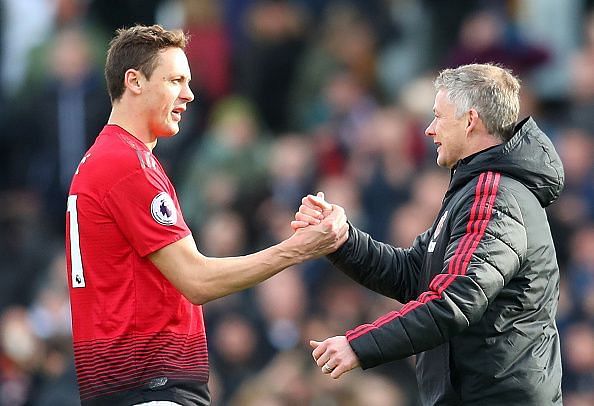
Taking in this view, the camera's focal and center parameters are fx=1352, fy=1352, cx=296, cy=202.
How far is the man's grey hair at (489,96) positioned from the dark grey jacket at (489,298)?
11 centimetres

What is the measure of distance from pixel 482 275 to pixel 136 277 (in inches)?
53.8

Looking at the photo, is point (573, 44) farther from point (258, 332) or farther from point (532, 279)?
point (532, 279)

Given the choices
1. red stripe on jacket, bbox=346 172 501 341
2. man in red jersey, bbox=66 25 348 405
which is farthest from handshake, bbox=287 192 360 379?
red stripe on jacket, bbox=346 172 501 341

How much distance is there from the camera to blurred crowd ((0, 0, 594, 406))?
9102 mm

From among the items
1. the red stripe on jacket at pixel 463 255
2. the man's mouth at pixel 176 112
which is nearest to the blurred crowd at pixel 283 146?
the red stripe on jacket at pixel 463 255

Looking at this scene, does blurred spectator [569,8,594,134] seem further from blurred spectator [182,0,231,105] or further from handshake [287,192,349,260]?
handshake [287,192,349,260]

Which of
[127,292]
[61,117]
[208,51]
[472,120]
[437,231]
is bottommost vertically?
[127,292]

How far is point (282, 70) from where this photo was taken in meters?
11.5

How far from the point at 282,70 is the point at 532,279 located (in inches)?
251

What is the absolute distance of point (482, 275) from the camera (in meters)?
5.19

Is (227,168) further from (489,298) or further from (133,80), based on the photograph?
(489,298)

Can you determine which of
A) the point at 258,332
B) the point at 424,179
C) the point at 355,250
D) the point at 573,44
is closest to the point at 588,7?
the point at 573,44

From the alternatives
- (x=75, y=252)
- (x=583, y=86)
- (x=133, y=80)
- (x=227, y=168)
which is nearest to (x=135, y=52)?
(x=133, y=80)

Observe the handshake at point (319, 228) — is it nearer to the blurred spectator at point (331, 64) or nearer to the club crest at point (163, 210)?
the club crest at point (163, 210)
